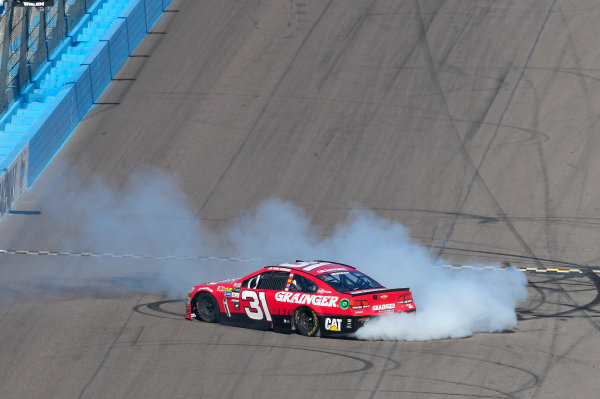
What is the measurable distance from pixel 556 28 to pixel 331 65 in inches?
257

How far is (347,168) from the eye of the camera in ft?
78.2

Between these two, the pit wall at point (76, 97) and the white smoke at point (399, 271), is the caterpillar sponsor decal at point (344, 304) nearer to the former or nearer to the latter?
the white smoke at point (399, 271)

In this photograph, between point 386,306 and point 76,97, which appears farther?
point 76,97

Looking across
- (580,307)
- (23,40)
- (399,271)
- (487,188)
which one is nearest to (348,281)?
(399,271)

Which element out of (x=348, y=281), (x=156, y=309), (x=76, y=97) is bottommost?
(x=156, y=309)

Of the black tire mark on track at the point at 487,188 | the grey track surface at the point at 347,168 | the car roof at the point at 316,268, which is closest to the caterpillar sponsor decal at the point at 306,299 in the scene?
the car roof at the point at 316,268

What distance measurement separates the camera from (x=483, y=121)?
25.1m

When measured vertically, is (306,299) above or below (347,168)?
below

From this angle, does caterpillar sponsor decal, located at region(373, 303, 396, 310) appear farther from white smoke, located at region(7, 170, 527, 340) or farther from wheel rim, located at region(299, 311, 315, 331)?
wheel rim, located at region(299, 311, 315, 331)

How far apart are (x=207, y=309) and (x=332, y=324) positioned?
8.36 ft

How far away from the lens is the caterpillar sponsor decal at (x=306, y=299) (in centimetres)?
1474

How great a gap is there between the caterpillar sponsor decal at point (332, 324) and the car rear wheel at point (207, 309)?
225cm

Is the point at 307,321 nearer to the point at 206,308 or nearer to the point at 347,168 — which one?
the point at 206,308

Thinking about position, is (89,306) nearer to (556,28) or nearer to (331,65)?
(331,65)
